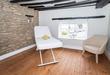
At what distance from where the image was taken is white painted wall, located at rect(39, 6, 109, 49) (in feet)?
12.1

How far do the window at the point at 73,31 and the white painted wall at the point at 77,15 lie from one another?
0.54 feet

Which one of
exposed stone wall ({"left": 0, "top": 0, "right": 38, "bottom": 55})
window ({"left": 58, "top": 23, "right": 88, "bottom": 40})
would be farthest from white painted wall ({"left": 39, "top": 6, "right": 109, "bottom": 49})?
exposed stone wall ({"left": 0, "top": 0, "right": 38, "bottom": 55})

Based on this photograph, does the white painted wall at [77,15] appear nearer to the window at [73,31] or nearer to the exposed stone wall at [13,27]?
the window at [73,31]

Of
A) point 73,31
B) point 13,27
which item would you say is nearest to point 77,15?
point 73,31

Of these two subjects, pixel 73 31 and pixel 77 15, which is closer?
pixel 77 15

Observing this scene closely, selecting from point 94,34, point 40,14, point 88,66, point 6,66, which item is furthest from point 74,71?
point 40,14

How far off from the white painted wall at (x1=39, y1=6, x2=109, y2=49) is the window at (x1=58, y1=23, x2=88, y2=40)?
163 millimetres

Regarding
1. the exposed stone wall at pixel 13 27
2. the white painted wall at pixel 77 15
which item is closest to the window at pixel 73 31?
the white painted wall at pixel 77 15

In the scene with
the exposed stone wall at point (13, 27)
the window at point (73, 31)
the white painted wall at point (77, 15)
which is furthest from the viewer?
the window at point (73, 31)

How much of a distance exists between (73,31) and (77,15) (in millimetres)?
710

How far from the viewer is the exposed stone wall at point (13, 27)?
9.48ft

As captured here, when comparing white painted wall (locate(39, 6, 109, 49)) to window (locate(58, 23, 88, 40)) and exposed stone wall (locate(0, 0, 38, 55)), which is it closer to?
window (locate(58, 23, 88, 40))

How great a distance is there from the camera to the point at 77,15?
4.05 m

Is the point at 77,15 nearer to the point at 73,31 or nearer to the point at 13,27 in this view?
the point at 73,31
